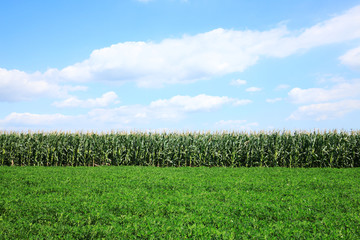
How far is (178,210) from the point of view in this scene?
8.12 metres

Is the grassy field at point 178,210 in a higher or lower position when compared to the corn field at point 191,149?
lower

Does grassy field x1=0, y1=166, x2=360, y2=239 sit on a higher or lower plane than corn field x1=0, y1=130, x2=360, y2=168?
lower

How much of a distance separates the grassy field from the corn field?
937 cm

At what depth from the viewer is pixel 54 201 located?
9.26 metres

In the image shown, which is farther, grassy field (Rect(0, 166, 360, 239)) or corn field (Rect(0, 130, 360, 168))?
corn field (Rect(0, 130, 360, 168))

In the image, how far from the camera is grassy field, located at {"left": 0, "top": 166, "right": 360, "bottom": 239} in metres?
6.72

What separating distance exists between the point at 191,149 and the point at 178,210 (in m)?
14.1

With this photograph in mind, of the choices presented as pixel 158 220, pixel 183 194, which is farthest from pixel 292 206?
pixel 158 220

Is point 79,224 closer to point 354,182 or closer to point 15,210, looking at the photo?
point 15,210

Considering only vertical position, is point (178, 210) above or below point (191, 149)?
below

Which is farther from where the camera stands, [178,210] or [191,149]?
[191,149]

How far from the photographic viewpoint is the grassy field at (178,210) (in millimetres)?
6719

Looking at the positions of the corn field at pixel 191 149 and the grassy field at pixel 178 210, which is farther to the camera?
the corn field at pixel 191 149

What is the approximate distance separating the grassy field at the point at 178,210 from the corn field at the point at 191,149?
9374 mm
